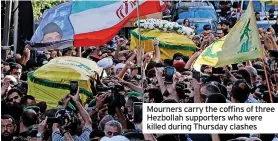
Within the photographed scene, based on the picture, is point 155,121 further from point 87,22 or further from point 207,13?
point 207,13

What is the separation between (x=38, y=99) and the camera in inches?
414

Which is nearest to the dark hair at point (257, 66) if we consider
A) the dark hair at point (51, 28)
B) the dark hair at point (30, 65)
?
the dark hair at point (51, 28)

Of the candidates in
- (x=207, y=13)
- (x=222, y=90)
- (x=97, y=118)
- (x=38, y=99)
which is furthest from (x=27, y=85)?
(x=207, y=13)

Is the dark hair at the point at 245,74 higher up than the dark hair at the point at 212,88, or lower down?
lower down

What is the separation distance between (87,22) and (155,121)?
4.01 meters

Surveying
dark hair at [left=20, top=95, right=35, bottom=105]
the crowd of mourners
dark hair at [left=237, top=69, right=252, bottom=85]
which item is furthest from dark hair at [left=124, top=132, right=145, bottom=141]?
dark hair at [left=237, top=69, right=252, bottom=85]

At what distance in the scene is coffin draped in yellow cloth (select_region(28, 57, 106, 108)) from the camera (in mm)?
10505

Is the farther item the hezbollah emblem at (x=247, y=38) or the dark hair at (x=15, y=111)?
→ the dark hair at (x=15, y=111)

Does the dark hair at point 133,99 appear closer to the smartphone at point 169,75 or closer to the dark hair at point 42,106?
the smartphone at point 169,75

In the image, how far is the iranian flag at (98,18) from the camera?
442 inches

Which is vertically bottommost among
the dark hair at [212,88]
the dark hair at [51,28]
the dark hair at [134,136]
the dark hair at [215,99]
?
the dark hair at [134,136]

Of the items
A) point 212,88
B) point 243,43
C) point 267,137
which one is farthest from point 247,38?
point 267,137
